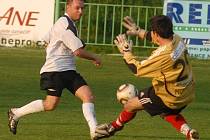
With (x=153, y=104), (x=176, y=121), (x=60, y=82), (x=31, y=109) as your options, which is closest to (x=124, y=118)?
(x=153, y=104)

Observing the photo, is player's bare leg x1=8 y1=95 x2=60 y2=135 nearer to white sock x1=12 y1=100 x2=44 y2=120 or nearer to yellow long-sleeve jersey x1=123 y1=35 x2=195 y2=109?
white sock x1=12 y1=100 x2=44 y2=120

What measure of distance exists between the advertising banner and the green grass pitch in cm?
189

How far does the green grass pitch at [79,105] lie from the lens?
11.8 meters

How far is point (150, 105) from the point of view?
10570 millimetres

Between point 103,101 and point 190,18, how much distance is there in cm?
1089

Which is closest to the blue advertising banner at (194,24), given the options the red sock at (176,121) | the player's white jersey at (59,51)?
the player's white jersey at (59,51)

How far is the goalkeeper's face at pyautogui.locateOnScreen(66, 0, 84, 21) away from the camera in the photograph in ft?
36.8

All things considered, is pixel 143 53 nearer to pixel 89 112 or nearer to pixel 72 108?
pixel 72 108

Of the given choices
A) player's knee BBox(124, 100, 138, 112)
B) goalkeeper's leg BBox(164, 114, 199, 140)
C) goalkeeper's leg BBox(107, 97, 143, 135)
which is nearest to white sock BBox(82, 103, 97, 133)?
goalkeeper's leg BBox(107, 97, 143, 135)

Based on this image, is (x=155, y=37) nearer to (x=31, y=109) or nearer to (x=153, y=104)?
(x=153, y=104)

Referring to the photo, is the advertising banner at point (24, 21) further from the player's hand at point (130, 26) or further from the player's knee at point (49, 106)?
the player's hand at point (130, 26)

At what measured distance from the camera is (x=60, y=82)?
11.3 m

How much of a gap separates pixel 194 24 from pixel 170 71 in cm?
1622

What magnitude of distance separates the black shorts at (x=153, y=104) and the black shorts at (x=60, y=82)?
1029mm
